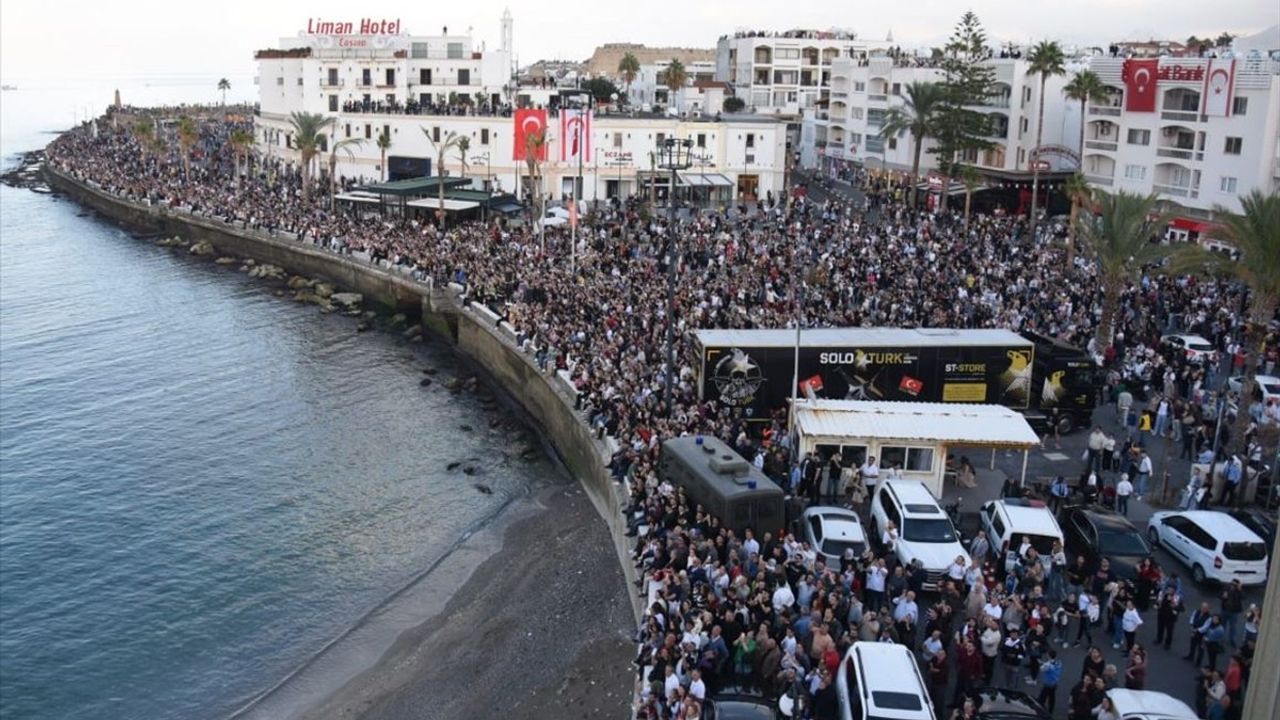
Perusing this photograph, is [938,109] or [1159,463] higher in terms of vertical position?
[938,109]

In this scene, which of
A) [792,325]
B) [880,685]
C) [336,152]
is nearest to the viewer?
[880,685]

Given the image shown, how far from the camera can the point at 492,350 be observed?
139 ft

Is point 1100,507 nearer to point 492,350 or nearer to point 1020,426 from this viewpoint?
point 1020,426

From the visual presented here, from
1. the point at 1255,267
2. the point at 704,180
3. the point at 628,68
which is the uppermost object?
the point at 628,68

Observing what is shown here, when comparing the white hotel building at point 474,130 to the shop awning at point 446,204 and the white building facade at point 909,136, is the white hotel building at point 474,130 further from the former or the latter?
the white building facade at point 909,136

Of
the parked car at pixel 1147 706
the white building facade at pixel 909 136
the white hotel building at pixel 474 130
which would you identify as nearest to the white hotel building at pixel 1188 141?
the white building facade at pixel 909 136

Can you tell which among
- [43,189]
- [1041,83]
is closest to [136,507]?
[1041,83]

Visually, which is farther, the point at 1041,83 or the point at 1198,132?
the point at 1041,83

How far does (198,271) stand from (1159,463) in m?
56.7

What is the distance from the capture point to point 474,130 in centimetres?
7256

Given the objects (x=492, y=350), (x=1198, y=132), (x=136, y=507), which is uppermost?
(x=1198, y=132)

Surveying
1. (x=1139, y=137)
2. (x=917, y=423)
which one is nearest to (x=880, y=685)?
(x=917, y=423)

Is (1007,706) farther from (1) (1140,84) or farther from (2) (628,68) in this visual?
(2) (628,68)

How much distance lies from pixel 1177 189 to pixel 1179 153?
1.74 m
